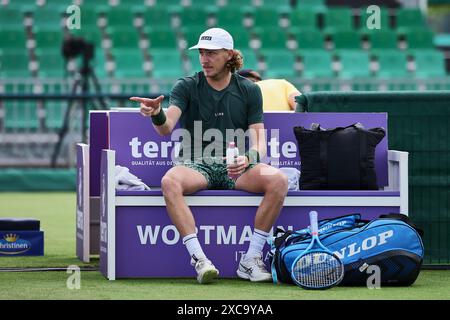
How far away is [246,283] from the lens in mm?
6684

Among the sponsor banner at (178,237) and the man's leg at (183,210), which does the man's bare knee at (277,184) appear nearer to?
the sponsor banner at (178,237)

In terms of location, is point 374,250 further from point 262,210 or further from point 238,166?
point 238,166

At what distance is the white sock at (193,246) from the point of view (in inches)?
260

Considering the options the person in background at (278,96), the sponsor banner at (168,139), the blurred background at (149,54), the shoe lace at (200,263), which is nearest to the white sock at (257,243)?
the shoe lace at (200,263)

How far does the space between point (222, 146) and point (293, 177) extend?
555 millimetres

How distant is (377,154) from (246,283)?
133 cm

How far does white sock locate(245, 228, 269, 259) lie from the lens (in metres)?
6.79

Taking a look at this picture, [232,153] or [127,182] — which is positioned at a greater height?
[232,153]

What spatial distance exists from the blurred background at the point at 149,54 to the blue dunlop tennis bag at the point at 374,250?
25.4 ft

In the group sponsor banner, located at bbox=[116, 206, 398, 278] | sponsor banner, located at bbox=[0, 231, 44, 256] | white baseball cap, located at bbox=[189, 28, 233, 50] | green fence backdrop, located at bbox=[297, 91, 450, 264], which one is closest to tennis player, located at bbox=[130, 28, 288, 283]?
white baseball cap, located at bbox=[189, 28, 233, 50]

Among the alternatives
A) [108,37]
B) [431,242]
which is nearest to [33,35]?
[108,37]

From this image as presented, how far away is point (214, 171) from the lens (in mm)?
6957

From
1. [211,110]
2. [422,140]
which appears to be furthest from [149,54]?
[211,110]

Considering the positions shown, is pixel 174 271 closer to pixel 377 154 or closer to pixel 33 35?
pixel 377 154
